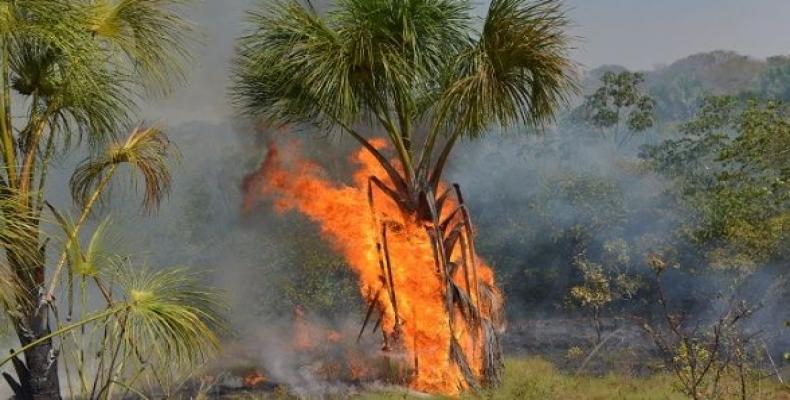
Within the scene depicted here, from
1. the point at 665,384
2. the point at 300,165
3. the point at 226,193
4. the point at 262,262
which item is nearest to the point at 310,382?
the point at 300,165

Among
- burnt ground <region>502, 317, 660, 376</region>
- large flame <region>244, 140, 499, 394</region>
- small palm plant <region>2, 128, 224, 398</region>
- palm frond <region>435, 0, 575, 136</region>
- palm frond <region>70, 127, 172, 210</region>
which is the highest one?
palm frond <region>435, 0, 575, 136</region>

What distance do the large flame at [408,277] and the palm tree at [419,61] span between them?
441 mm

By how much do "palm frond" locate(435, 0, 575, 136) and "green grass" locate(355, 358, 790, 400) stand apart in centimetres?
365

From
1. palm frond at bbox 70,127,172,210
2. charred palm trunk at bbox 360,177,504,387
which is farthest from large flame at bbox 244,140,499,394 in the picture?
palm frond at bbox 70,127,172,210

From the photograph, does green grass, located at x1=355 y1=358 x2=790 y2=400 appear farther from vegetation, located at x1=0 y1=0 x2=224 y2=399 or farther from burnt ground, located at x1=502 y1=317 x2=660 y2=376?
vegetation, located at x1=0 y1=0 x2=224 y2=399

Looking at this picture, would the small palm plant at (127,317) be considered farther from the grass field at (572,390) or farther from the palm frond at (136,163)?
the grass field at (572,390)

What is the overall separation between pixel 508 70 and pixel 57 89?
5218 mm

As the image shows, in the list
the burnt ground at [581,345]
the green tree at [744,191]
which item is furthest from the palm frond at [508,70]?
the burnt ground at [581,345]

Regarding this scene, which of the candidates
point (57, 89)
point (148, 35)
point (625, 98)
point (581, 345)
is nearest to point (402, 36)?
point (148, 35)

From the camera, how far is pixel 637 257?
56.2ft

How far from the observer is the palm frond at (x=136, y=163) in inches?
200

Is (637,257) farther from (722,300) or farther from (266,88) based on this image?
(266,88)

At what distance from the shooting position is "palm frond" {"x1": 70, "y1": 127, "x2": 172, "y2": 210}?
16.7ft

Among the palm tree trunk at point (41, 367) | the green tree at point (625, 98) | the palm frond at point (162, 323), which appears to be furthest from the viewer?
the green tree at point (625, 98)
